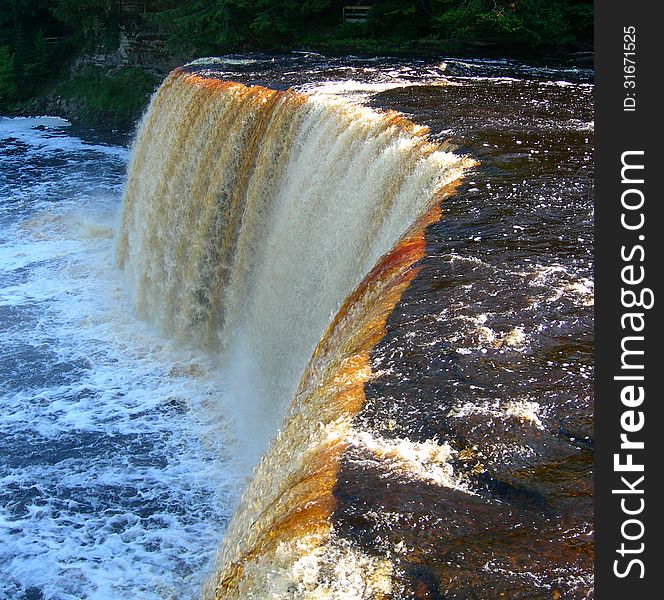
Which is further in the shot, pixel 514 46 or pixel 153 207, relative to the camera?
pixel 514 46

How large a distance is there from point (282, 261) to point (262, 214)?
1.15 meters

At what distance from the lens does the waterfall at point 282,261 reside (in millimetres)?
3160

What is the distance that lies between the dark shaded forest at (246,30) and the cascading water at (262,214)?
7.13 meters

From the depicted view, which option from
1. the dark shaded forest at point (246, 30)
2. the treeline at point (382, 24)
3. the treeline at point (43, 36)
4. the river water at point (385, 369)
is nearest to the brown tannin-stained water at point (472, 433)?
the river water at point (385, 369)

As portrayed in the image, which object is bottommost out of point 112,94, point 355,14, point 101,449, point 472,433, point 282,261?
point 101,449

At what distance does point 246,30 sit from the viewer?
2100 centimetres

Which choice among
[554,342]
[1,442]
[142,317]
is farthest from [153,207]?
[554,342]

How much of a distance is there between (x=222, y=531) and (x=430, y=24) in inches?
600

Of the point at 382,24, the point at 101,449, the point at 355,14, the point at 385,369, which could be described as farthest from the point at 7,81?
the point at 385,369

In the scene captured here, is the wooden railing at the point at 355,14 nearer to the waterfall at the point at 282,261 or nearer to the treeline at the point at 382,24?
the treeline at the point at 382,24

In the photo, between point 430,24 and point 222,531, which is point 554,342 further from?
point 430,24

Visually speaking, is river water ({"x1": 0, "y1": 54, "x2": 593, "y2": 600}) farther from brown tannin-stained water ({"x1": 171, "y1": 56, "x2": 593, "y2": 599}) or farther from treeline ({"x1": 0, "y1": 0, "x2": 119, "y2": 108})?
treeline ({"x1": 0, "y1": 0, "x2": 119, "y2": 108})

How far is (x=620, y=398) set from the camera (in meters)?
2.98

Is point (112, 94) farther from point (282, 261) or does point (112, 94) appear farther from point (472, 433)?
point (472, 433)
